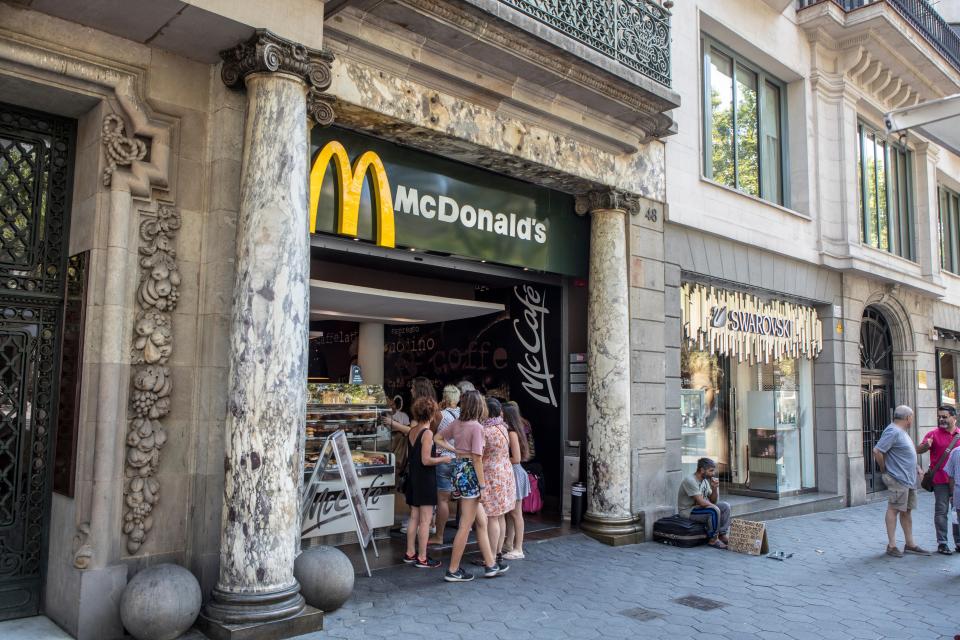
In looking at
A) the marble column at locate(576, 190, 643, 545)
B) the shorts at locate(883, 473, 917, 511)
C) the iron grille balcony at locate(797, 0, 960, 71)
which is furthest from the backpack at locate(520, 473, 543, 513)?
the iron grille balcony at locate(797, 0, 960, 71)

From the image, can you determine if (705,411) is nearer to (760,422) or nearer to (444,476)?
(760,422)

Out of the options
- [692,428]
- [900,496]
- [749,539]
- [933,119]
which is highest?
[933,119]

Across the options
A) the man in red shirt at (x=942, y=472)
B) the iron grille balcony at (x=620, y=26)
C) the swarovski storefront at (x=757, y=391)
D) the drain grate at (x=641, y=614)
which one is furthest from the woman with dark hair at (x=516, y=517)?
the man in red shirt at (x=942, y=472)

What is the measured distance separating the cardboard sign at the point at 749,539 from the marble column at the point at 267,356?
5357mm

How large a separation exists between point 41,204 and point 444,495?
476 cm

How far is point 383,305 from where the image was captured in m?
9.25

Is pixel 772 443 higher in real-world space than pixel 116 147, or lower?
lower

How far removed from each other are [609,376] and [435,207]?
3038mm

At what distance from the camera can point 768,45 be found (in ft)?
39.1

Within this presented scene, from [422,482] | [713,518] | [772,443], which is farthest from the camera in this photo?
[772,443]

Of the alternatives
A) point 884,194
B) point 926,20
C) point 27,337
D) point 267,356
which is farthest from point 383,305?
point 926,20

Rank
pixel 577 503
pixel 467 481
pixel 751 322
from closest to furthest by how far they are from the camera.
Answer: pixel 467 481 < pixel 577 503 < pixel 751 322

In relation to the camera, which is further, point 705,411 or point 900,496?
point 705,411

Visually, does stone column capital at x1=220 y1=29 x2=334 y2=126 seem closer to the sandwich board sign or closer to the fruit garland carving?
the fruit garland carving
